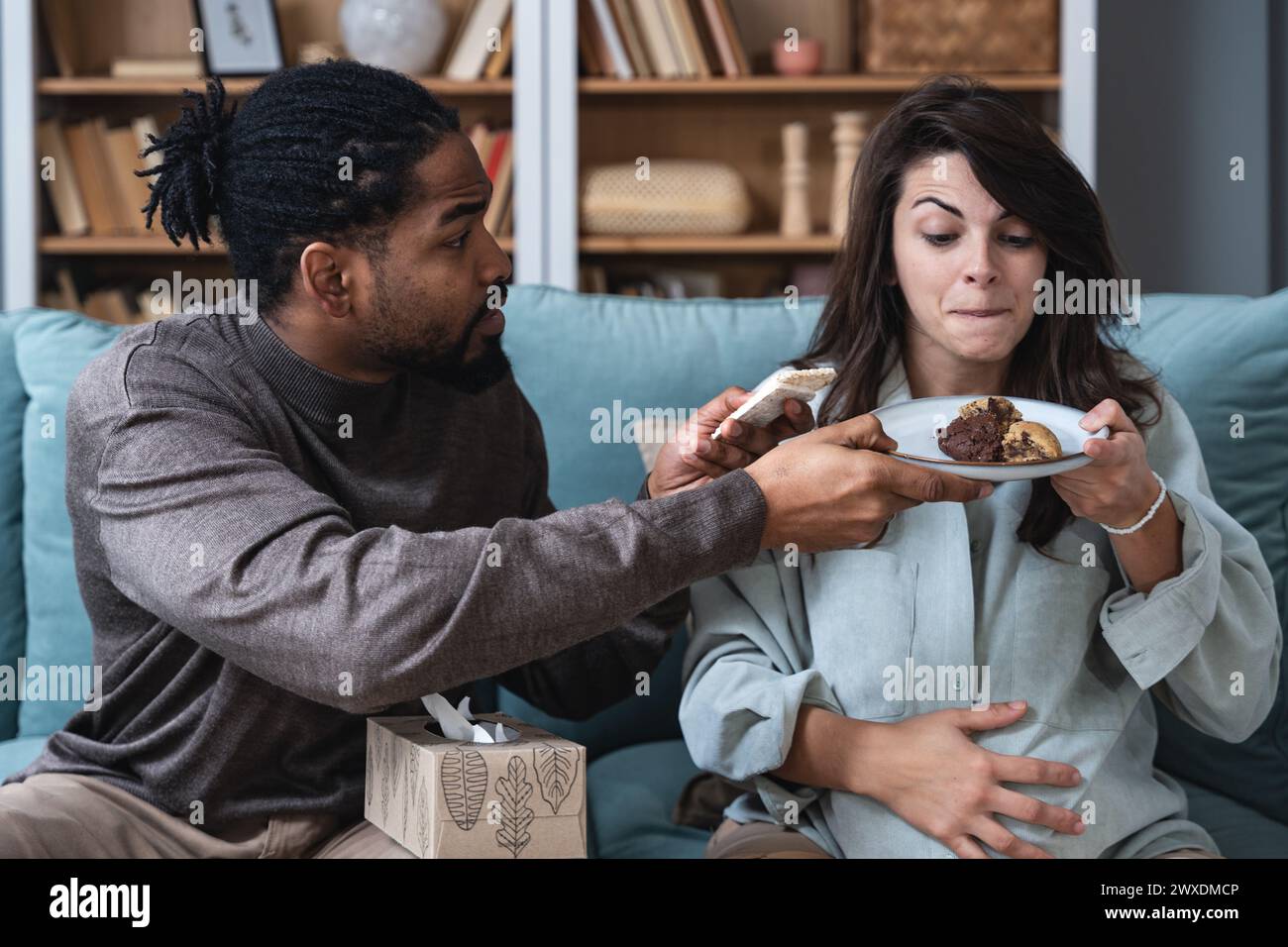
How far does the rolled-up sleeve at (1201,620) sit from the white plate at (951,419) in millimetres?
107

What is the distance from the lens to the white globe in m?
2.75

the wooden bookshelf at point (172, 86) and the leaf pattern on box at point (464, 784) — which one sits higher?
the wooden bookshelf at point (172, 86)

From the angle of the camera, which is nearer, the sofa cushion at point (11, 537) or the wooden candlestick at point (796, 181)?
the sofa cushion at point (11, 537)

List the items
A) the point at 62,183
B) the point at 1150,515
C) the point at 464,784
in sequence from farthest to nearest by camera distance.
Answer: the point at 62,183 < the point at 1150,515 < the point at 464,784

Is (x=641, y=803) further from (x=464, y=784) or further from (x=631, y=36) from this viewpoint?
(x=631, y=36)

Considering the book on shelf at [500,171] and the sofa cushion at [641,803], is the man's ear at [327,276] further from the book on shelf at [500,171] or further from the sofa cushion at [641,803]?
the book on shelf at [500,171]

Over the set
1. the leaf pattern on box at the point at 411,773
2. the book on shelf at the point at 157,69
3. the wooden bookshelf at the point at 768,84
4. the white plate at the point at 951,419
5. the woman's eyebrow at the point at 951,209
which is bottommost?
the leaf pattern on box at the point at 411,773

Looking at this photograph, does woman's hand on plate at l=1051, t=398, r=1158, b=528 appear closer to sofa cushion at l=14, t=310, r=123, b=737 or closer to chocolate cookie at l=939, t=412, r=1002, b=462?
chocolate cookie at l=939, t=412, r=1002, b=462

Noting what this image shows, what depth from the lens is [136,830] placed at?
111cm

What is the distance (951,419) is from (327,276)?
57cm

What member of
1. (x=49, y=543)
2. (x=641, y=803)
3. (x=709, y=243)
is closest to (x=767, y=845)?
(x=641, y=803)

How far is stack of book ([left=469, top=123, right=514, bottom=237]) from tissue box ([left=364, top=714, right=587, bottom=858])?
1965 millimetres

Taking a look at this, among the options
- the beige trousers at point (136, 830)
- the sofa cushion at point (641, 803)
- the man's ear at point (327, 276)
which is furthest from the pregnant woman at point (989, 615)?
the man's ear at point (327, 276)

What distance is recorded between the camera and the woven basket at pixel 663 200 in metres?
2.76
